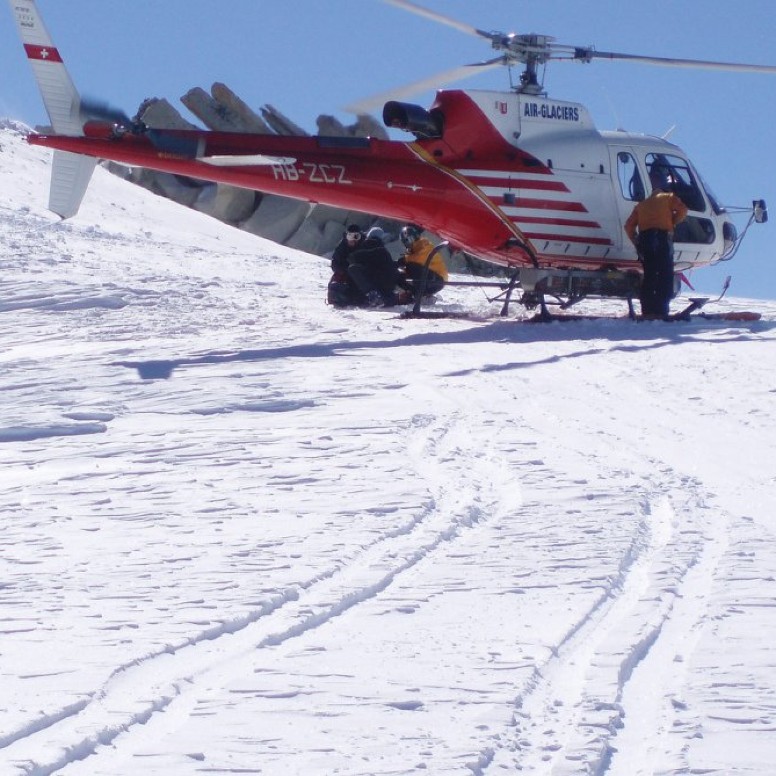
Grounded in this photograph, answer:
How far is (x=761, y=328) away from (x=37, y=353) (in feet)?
23.0

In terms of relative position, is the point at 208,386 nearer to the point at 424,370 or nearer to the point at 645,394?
the point at 424,370

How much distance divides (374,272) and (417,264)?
79cm

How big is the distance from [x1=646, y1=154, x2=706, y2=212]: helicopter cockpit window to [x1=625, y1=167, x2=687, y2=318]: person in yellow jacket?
1.05 metres

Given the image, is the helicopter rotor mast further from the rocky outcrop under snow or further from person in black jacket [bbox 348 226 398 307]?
the rocky outcrop under snow

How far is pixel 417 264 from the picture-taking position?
14.3 m

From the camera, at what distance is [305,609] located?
3957 millimetres

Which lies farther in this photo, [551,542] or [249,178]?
[249,178]

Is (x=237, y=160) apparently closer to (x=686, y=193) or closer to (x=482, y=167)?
(x=482, y=167)

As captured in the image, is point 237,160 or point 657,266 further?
point 657,266

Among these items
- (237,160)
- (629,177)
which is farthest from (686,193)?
(237,160)

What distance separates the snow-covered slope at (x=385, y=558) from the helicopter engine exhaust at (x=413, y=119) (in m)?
3.32

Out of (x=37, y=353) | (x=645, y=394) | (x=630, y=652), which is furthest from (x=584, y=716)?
(x=37, y=353)

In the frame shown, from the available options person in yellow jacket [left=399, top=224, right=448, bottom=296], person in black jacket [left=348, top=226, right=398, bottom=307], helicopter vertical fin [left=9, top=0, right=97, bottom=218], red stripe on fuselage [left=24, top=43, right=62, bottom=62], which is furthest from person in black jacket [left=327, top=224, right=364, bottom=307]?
red stripe on fuselage [left=24, top=43, right=62, bottom=62]

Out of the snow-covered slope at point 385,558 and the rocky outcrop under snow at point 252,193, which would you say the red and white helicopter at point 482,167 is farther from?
the rocky outcrop under snow at point 252,193
